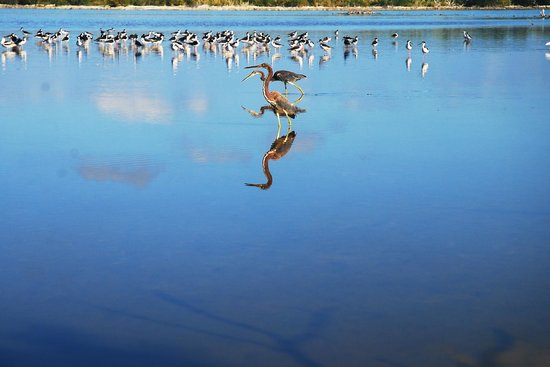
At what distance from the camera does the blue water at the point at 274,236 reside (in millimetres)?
5168

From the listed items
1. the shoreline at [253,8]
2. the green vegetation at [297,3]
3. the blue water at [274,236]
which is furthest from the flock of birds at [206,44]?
the green vegetation at [297,3]

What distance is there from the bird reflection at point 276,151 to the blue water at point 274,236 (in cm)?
9

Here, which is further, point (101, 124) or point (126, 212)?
point (101, 124)

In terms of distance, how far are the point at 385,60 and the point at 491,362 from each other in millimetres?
22205

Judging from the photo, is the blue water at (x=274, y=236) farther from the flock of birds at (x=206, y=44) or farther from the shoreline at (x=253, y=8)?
the shoreline at (x=253, y=8)

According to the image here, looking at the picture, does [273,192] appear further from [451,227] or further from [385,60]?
[385,60]

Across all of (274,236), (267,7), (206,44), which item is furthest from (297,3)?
(274,236)

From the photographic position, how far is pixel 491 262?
651 cm

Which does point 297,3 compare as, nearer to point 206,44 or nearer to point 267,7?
point 267,7

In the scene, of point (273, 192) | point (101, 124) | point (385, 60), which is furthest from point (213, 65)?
point (273, 192)

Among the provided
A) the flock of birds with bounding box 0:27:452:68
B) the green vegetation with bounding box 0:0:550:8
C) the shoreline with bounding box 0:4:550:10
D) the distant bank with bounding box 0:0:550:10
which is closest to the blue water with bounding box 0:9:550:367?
the flock of birds with bounding box 0:27:452:68

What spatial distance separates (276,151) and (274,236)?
3829 millimetres

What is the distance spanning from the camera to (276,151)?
35.8 feet

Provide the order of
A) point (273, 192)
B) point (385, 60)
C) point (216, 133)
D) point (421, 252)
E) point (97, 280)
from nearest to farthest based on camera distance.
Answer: point (97, 280) → point (421, 252) → point (273, 192) → point (216, 133) → point (385, 60)
